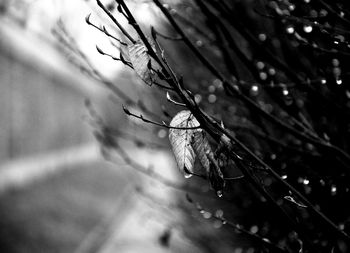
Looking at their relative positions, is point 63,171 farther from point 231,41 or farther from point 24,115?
point 231,41

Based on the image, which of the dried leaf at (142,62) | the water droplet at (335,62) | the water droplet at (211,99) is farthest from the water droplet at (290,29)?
the dried leaf at (142,62)

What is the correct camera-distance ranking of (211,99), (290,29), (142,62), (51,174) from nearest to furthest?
(142,62) → (290,29) → (211,99) → (51,174)

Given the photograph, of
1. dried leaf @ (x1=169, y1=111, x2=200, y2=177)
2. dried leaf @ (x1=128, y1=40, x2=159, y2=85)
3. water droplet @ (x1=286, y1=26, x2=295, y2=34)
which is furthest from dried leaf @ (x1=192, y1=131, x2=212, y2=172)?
water droplet @ (x1=286, y1=26, x2=295, y2=34)

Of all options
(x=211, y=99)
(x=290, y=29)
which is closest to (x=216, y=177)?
(x=290, y=29)

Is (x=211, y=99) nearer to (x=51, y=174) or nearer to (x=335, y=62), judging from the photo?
(x=335, y=62)

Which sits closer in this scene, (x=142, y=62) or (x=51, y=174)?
(x=142, y=62)

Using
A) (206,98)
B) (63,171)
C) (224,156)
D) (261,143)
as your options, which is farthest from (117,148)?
(63,171)

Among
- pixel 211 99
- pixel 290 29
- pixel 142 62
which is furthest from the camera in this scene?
pixel 211 99
